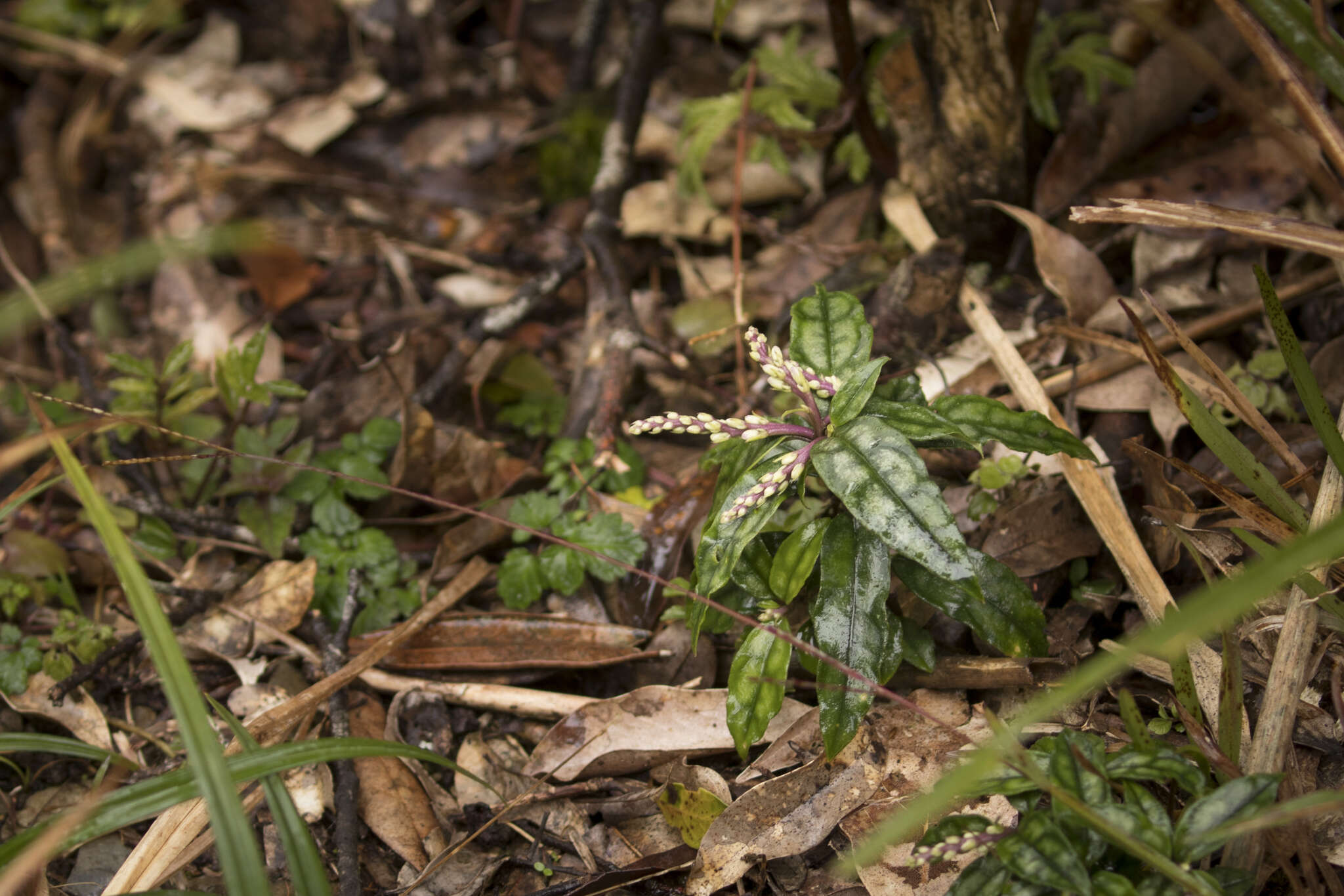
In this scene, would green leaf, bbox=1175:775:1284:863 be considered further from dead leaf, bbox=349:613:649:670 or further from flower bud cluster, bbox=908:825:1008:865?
dead leaf, bbox=349:613:649:670

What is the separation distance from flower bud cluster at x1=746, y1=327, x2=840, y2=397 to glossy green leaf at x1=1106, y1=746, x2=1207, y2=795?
738 mm

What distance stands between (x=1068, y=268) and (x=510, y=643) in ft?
5.52

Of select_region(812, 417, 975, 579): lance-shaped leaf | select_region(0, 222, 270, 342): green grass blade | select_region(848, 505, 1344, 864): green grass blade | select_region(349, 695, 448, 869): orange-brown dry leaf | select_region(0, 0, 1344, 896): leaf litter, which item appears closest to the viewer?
select_region(848, 505, 1344, 864): green grass blade

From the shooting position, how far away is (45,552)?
2250mm

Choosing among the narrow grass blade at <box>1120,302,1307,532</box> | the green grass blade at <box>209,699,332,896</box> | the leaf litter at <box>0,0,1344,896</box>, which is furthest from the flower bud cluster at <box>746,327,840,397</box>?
the green grass blade at <box>209,699,332,896</box>

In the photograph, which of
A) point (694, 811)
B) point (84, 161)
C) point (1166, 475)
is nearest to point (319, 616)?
point (694, 811)

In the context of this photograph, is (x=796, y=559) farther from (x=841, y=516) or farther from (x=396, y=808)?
(x=396, y=808)

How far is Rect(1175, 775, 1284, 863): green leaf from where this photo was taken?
119cm

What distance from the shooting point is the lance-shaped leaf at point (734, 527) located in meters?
1.47

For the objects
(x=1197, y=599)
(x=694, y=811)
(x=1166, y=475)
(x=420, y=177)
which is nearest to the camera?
(x=1197, y=599)

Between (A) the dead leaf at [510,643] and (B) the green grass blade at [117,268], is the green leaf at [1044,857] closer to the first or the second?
(A) the dead leaf at [510,643]

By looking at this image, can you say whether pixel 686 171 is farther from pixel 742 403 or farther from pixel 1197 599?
pixel 1197 599

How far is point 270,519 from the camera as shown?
2252mm

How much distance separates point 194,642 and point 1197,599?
7.03ft
